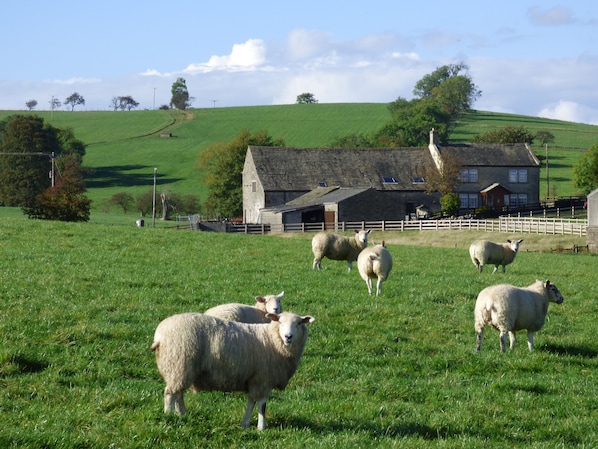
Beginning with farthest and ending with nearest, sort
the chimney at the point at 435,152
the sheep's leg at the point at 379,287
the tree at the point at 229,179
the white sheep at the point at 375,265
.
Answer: the tree at the point at 229,179 < the chimney at the point at 435,152 < the white sheep at the point at 375,265 < the sheep's leg at the point at 379,287

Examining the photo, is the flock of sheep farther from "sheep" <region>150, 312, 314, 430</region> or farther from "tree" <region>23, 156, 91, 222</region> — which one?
"tree" <region>23, 156, 91, 222</region>

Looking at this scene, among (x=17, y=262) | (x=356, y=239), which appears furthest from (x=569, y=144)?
(x=17, y=262)

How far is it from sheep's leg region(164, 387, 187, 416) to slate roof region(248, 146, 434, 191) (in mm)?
70002

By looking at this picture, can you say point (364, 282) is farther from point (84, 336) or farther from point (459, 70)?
point (459, 70)

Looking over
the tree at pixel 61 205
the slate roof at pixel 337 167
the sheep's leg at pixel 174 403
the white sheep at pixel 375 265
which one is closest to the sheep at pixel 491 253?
the white sheep at pixel 375 265

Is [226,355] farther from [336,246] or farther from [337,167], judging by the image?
[337,167]

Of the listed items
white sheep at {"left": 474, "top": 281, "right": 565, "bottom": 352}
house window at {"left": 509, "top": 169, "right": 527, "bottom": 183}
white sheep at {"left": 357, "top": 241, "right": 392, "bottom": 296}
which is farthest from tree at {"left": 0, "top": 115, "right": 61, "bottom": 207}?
white sheep at {"left": 474, "top": 281, "right": 565, "bottom": 352}

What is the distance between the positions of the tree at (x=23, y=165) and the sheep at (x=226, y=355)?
90.9 metres

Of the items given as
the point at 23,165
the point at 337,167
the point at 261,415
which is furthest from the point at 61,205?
the point at 261,415

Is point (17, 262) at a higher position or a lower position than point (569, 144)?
lower

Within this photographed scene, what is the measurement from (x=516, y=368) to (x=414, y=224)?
49.4m

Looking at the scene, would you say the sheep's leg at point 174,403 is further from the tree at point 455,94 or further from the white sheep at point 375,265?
the tree at point 455,94

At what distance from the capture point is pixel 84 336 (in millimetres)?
13453

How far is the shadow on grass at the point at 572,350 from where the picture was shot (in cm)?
1548
